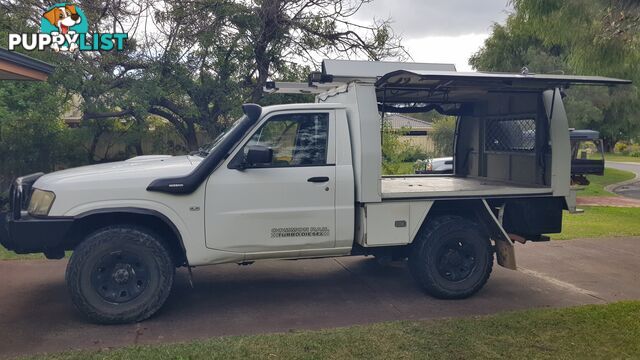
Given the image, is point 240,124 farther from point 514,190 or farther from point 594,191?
point 594,191

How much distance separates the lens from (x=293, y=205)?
544 centimetres

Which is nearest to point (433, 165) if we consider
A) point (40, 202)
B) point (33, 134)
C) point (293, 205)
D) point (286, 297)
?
point (33, 134)

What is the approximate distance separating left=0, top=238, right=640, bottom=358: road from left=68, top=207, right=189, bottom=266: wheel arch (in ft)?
2.41

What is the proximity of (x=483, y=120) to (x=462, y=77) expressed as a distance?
2735mm

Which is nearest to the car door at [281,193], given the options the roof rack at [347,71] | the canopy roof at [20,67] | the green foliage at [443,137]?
the roof rack at [347,71]

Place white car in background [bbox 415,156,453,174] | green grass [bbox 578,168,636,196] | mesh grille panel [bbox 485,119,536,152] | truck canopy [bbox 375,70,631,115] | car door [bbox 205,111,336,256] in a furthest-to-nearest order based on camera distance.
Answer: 1. green grass [bbox 578,168,636,196]
2. white car in background [bbox 415,156,453,174]
3. mesh grille panel [bbox 485,119,536,152]
4. truck canopy [bbox 375,70,631,115]
5. car door [bbox 205,111,336,256]

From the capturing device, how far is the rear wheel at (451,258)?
5.89 metres

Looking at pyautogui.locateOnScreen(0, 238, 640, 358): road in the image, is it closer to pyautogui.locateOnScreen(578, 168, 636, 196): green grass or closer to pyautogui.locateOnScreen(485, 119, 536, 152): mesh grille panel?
pyautogui.locateOnScreen(485, 119, 536, 152): mesh grille panel

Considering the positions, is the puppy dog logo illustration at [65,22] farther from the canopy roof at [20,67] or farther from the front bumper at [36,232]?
the front bumper at [36,232]

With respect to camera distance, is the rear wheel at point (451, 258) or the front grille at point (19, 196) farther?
the rear wheel at point (451, 258)

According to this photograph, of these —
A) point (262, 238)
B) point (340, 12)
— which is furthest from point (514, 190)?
point (340, 12)

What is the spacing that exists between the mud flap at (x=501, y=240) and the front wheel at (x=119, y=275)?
3483 millimetres

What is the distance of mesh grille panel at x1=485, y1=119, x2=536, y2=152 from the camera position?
693cm

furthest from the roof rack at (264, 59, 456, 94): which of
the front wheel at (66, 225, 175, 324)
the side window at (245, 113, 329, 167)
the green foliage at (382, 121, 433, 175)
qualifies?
the green foliage at (382, 121, 433, 175)
